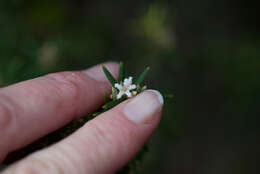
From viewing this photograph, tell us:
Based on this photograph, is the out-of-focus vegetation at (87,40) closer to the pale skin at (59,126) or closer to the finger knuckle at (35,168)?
the pale skin at (59,126)

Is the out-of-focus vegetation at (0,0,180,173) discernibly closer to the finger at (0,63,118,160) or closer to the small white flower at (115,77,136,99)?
the finger at (0,63,118,160)

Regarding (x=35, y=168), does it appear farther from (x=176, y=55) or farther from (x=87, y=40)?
(x=87, y=40)

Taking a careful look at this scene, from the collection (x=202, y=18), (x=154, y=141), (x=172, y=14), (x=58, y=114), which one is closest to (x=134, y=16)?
(x=172, y=14)

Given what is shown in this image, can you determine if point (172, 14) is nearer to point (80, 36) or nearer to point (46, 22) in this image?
point (80, 36)

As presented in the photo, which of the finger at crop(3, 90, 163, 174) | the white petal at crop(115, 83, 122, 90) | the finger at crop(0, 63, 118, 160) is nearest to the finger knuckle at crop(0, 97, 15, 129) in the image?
the finger at crop(0, 63, 118, 160)

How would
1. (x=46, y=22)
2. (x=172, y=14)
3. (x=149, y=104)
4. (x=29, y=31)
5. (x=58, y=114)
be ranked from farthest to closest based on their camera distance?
(x=172, y=14), (x=46, y=22), (x=29, y=31), (x=58, y=114), (x=149, y=104)

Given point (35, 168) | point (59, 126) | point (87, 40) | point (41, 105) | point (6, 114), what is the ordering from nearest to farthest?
point (35, 168)
point (6, 114)
point (41, 105)
point (59, 126)
point (87, 40)

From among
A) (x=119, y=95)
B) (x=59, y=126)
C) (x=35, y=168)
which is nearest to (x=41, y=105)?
(x=59, y=126)
